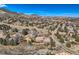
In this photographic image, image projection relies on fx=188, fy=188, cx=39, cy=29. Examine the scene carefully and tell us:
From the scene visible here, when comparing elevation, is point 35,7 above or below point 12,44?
above

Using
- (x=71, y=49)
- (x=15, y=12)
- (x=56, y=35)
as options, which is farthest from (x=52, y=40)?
(x=15, y=12)

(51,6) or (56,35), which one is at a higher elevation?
(51,6)

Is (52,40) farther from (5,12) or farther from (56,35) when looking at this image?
(5,12)

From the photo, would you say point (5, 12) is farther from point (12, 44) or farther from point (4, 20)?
point (12, 44)
